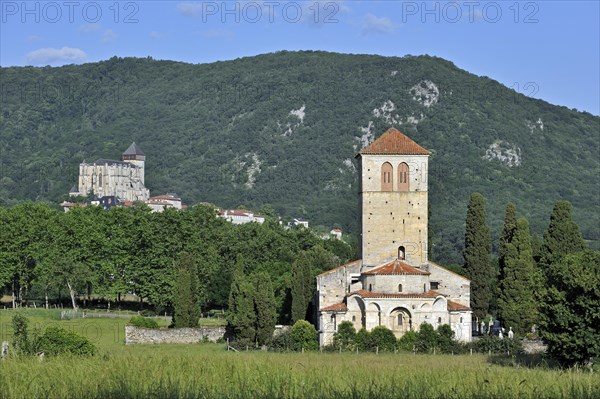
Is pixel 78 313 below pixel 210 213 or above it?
below

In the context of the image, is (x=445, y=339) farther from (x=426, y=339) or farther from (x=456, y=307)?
(x=456, y=307)

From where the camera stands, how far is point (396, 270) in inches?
2247

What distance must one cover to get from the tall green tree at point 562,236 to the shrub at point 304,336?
1290cm

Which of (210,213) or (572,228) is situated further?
(210,213)

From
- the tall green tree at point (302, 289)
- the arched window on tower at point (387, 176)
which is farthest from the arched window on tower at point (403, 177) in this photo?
the tall green tree at point (302, 289)

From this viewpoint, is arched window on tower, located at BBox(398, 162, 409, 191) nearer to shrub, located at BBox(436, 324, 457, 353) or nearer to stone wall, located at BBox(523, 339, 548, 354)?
shrub, located at BBox(436, 324, 457, 353)

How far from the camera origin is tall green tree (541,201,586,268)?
60.4 metres

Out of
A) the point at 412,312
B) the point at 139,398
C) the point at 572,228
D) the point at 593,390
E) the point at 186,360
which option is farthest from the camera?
the point at 572,228

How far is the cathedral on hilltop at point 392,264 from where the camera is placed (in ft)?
188

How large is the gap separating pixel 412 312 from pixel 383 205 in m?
7.56

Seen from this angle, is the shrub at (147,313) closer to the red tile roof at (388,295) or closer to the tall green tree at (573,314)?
the red tile roof at (388,295)

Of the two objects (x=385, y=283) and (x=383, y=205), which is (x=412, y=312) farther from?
(x=383, y=205)

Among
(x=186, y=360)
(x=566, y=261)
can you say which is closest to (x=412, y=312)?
(x=566, y=261)

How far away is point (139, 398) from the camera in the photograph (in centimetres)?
1739
